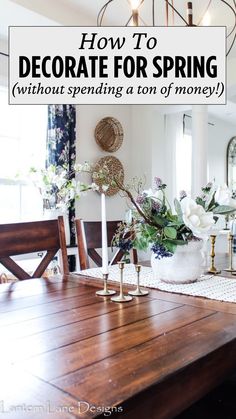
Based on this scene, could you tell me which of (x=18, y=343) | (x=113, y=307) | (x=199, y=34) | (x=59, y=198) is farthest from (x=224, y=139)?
(x=18, y=343)

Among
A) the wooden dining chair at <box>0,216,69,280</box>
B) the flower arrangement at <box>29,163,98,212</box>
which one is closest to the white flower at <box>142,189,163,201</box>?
the wooden dining chair at <box>0,216,69,280</box>

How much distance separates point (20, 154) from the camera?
3.04m

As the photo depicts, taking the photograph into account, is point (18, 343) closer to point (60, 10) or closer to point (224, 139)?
point (60, 10)

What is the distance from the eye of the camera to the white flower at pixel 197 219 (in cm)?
124

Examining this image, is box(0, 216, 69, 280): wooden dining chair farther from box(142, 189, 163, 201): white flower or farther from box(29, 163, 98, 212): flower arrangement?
box(29, 163, 98, 212): flower arrangement

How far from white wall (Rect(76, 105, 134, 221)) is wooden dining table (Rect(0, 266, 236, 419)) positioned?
2.31 metres

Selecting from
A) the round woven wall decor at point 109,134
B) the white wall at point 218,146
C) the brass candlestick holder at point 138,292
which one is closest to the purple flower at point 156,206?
the brass candlestick holder at point 138,292

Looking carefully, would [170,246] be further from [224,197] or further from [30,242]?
[30,242]

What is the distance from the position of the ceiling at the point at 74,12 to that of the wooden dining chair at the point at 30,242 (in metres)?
1.57

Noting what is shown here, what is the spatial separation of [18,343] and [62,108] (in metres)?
2.62

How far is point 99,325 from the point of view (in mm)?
899

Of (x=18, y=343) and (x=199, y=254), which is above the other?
(x=199, y=254)

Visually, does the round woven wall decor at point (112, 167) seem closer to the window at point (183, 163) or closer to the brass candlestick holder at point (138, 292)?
the window at point (183, 163)

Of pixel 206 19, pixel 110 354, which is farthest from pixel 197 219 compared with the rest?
pixel 206 19
